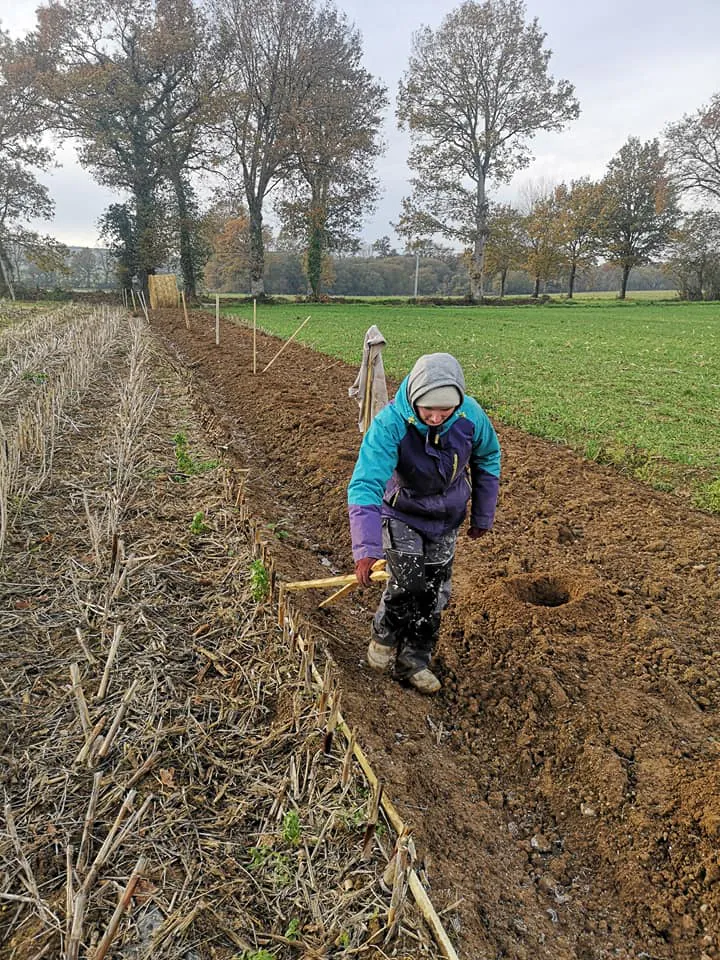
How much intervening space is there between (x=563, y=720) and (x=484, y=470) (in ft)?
4.24

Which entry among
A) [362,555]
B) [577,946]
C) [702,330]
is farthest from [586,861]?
[702,330]

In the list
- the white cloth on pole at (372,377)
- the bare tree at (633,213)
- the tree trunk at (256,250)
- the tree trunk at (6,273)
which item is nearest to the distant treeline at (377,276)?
the bare tree at (633,213)

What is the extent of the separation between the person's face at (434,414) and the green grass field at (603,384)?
143 inches

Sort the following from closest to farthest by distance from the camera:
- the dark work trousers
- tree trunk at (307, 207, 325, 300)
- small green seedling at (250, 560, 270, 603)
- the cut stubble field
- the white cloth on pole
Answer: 1. the cut stubble field
2. the dark work trousers
3. small green seedling at (250, 560, 270, 603)
4. the white cloth on pole
5. tree trunk at (307, 207, 325, 300)

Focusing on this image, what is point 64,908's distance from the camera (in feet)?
6.08

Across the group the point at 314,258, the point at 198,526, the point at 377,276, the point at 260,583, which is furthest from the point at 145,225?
the point at 260,583

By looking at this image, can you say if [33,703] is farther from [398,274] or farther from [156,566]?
[398,274]

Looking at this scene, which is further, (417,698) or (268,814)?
(417,698)

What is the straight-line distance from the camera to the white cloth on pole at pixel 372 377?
456 cm

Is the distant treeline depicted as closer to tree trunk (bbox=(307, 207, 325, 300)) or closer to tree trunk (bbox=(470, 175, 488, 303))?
tree trunk (bbox=(470, 175, 488, 303))

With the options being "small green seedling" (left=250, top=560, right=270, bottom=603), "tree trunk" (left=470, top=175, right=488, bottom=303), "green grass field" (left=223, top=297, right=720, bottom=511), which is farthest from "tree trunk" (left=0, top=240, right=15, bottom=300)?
"small green seedling" (left=250, top=560, right=270, bottom=603)

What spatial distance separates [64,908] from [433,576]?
6.38ft

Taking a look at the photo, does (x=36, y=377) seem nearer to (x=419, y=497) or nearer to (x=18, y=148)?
(x=419, y=497)

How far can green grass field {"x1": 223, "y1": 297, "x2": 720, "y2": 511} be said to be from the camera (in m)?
6.21
